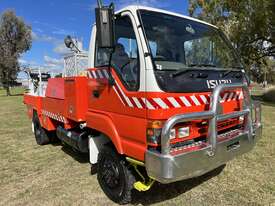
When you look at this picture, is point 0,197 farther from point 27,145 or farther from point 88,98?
point 27,145

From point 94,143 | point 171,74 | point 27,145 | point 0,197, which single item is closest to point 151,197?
point 94,143

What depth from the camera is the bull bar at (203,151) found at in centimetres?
306

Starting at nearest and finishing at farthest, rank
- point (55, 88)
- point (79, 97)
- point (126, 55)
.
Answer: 1. point (126, 55)
2. point (79, 97)
3. point (55, 88)

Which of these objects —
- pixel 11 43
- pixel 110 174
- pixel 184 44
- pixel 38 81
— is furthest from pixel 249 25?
pixel 11 43

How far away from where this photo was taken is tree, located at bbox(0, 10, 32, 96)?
35.3 meters

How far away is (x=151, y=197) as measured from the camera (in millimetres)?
4223

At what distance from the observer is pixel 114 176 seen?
407cm

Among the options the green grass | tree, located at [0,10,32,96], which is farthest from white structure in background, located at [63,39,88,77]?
tree, located at [0,10,32,96]

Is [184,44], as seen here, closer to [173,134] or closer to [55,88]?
[173,134]

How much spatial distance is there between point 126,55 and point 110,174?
168 cm

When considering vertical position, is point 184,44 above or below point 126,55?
above

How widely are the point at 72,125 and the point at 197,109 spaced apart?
260cm

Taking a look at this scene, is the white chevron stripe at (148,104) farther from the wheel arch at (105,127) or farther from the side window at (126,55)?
the wheel arch at (105,127)

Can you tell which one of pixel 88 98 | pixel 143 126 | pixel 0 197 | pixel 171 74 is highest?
pixel 171 74
